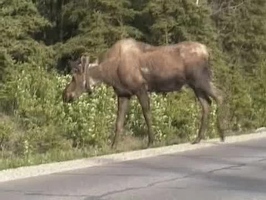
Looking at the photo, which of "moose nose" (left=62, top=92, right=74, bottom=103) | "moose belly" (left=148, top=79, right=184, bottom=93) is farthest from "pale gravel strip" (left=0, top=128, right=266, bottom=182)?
"moose nose" (left=62, top=92, right=74, bottom=103)

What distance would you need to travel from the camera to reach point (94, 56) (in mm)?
23281

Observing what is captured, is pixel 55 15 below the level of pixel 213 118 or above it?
above

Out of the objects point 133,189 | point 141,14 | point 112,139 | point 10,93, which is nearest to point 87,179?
point 133,189

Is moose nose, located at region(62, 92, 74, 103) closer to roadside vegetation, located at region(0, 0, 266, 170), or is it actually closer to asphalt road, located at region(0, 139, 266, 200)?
roadside vegetation, located at region(0, 0, 266, 170)

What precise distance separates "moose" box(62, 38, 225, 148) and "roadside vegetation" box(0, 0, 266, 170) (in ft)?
3.23

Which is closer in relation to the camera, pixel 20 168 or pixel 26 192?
pixel 26 192

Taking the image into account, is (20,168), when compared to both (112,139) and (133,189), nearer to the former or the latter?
(133,189)

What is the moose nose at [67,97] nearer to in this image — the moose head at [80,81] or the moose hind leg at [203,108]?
the moose head at [80,81]

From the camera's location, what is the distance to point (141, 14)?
33.3m

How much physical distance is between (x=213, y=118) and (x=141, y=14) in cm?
875

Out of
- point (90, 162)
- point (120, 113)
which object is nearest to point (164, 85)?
point (120, 113)

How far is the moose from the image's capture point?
21.0 meters

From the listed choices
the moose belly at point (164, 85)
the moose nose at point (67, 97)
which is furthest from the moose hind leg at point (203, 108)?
Answer: the moose nose at point (67, 97)

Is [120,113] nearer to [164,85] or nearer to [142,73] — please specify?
[142,73]
